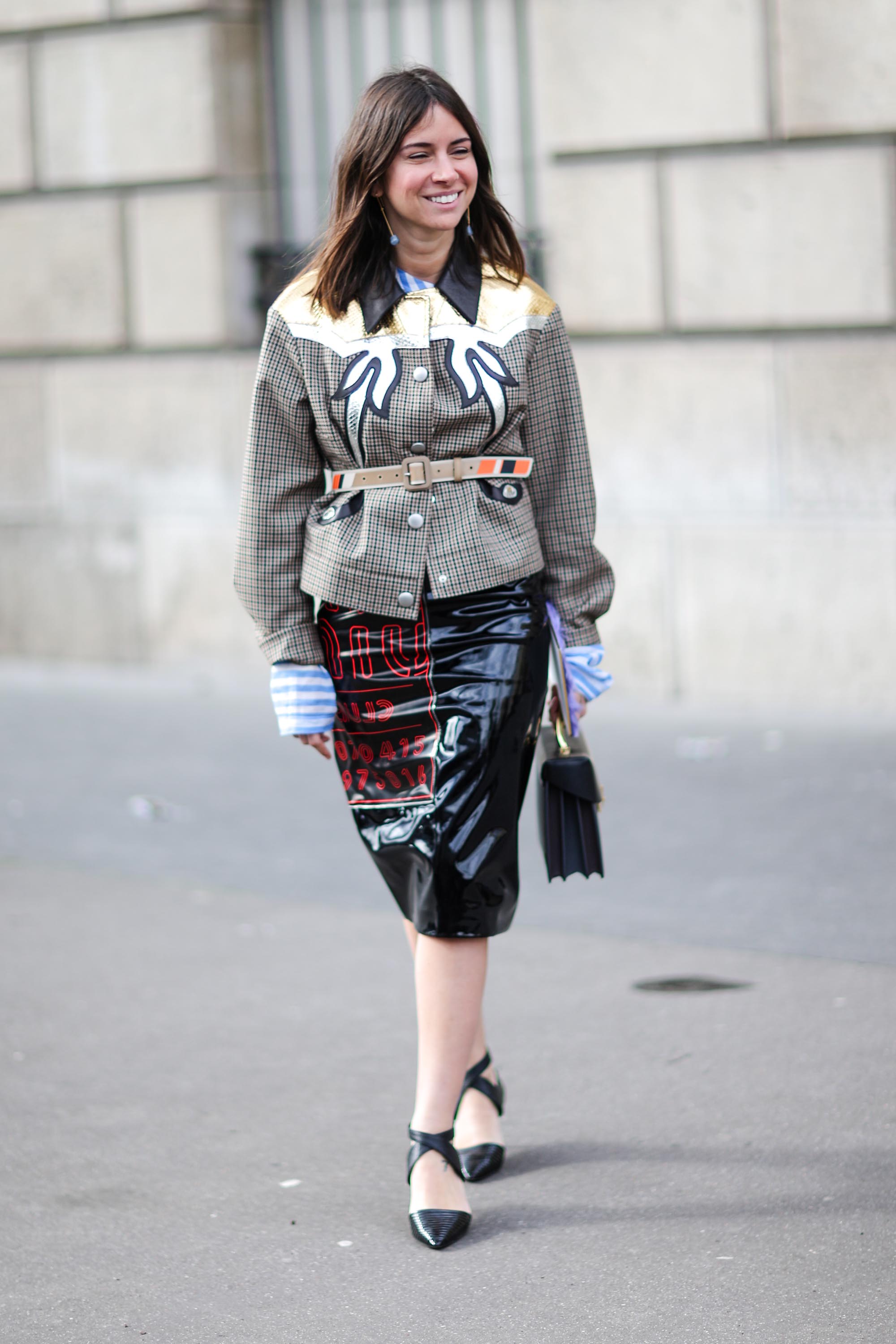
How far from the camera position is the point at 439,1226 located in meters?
3.39

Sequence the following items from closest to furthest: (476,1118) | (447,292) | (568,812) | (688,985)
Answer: (447,292) < (568,812) < (476,1118) < (688,985)

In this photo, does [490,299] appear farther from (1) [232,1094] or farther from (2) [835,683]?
(2) [835,683]

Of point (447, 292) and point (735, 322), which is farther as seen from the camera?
point (735, 322)

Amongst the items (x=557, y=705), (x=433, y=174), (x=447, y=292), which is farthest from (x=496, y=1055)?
(x=433, y=174)

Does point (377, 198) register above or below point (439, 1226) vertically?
above

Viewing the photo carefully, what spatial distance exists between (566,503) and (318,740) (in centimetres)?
66

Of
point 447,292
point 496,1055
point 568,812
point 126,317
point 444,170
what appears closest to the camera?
point 444,170

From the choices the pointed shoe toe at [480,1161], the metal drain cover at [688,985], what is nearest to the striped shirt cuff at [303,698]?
the pointed shoe toe at [480,1161]

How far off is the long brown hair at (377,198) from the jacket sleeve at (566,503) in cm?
22

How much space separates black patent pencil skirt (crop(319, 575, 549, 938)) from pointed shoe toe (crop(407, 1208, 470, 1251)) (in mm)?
488

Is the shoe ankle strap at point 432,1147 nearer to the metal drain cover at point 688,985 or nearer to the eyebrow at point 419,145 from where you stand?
the metal drain cover at point 688,985

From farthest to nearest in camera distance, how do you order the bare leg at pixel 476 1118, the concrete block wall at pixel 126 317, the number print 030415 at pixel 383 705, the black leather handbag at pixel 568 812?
the concrete block wall at pixel 126 317, the bare leg at pixel 476 1118, the black leather handbag at pixel 568 812, the number print 030415 at pixel 383 705

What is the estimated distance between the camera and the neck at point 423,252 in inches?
137

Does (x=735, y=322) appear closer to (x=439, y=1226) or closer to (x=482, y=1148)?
(x=482, y=1148)
